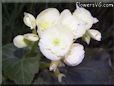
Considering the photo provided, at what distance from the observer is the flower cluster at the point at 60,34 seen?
37 cm

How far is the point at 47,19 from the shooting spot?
375 mm

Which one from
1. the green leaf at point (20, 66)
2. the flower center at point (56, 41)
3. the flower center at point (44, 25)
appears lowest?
the green leaf at point (20, 66)

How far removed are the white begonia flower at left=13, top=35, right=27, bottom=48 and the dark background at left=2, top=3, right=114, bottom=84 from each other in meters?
0.02

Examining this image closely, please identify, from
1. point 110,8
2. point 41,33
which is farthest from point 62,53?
point 110,8

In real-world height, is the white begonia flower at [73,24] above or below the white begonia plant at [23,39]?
above

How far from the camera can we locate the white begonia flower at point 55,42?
14.4 inches

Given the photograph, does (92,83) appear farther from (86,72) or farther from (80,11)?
(80,11)

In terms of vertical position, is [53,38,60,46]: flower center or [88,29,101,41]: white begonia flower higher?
[88,29,101,41]: white begonia flower

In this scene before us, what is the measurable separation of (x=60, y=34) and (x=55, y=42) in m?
0.01

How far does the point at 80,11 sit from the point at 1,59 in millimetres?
146

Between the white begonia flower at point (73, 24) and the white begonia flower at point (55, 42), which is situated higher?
the white begonia flower at point (73, 24)

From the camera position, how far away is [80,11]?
0.39m

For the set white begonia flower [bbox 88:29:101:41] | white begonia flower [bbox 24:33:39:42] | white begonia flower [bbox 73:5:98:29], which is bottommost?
white begonia flower [bbox 24:33:39:42]

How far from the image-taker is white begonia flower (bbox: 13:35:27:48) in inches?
15.8
